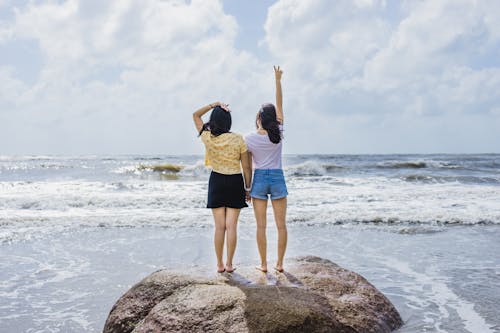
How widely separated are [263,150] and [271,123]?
0.94 feet

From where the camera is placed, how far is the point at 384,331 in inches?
156

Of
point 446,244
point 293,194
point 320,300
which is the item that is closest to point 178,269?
point 320,300

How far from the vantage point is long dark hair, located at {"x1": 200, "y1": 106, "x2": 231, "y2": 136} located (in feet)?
15.0

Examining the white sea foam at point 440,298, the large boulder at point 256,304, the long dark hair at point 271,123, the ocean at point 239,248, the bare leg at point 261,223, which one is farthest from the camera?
the ocean at point 239,248

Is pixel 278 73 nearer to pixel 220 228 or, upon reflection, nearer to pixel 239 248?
pixel 220 228

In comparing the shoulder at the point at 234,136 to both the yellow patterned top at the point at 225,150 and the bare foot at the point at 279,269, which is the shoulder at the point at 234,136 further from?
the bare foot at the point at 279,269

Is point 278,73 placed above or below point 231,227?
above

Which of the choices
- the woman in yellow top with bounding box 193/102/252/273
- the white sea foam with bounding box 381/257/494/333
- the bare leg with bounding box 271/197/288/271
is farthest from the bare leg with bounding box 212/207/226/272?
the white sea foam with bounding box 381/257/494/333

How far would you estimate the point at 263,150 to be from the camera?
183 inches

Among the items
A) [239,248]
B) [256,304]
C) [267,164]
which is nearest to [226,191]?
[267,164]

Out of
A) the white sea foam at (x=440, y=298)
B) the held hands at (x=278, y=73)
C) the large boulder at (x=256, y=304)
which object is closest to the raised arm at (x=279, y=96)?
the held hands at (x=278, y=73)

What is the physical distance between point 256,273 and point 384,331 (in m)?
1.28

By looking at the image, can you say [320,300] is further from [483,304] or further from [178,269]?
[483,304]

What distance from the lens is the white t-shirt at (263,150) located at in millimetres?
4621
